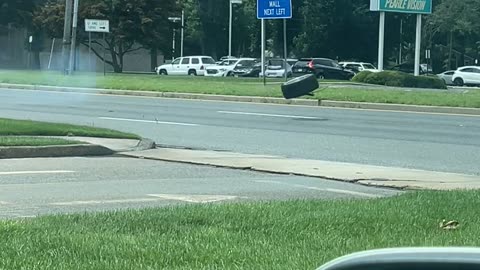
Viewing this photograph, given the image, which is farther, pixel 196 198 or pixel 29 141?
pixel 29 141

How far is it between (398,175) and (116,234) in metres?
5.97

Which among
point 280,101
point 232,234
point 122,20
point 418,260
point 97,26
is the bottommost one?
point 280,101

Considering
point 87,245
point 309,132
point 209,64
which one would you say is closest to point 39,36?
point 209,64

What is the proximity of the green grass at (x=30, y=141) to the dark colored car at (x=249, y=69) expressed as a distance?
42746 mm

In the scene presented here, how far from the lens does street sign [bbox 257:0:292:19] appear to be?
34438 mm

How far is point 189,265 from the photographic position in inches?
224

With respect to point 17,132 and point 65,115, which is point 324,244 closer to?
point 17,132

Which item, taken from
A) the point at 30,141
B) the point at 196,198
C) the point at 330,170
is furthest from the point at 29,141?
the point at 196,198

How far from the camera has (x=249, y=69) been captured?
2255 inches

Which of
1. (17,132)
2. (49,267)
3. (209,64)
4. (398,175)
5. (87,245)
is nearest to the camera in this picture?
(49,267)

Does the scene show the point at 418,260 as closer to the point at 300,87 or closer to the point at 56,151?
the point at 56,151

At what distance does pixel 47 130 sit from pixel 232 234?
31.2 feet

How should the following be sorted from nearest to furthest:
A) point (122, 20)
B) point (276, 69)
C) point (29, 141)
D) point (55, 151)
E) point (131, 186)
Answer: point (131, 186), point (55, 151), point (29, 141), point (276, 69), point (122, 20)

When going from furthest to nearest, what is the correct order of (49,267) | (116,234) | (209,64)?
(209,64) → (116,234) → (49,267)
